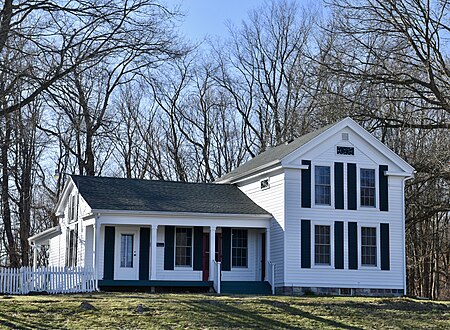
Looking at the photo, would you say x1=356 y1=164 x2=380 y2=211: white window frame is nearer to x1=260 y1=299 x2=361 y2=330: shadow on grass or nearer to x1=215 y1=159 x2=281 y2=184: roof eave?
x1=215 y1=159 x2=281 y2=184: roof eave

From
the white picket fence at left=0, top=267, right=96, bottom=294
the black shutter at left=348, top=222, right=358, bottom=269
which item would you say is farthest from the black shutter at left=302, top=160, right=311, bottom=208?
the white picket fence at left=0, top=267, right=96, bottom=294

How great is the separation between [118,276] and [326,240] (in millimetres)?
8583

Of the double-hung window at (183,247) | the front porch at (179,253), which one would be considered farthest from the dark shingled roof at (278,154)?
the double-hung window at (183,247)

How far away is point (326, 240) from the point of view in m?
31.3

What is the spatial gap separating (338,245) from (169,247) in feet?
22.8

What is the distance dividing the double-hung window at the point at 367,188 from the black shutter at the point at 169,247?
8090mm

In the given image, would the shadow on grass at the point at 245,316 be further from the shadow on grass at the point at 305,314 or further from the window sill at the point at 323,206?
the window sill at the point at 323,206

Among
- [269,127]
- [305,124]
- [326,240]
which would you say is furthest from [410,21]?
[269,127]

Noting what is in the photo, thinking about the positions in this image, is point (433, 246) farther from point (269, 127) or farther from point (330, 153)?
point (330, 153)

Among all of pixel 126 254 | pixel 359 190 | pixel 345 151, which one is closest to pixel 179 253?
pixel 126 254

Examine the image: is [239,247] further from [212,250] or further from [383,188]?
[383,188]

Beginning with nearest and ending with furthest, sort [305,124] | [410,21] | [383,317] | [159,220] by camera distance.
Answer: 1. [383,317]
2. [410,21]
3. [159,220]
4. [305,124]

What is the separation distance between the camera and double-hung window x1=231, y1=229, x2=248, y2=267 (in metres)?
32.5

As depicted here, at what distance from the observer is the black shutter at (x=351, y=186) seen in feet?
104
